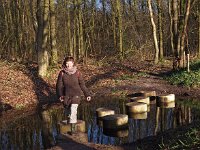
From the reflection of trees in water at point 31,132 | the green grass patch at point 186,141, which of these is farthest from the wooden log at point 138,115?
the green grass patch at point 186,141

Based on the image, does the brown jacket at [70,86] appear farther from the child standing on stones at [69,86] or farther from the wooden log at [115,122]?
the wooden log at [115,122]

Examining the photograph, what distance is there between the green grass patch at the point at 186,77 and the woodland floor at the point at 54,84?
1.63 ft

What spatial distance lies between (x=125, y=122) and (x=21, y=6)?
24203mm

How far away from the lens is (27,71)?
24.3 metres

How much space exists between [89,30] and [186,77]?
57.3 feet

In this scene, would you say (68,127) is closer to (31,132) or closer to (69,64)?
(31,132)

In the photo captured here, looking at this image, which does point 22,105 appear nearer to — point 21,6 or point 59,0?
point 21,6

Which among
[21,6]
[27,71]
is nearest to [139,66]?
[27,71]

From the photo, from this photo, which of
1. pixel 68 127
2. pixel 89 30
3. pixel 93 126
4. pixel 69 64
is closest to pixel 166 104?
pixel 93 126

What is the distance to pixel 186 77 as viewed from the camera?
22.6 meters

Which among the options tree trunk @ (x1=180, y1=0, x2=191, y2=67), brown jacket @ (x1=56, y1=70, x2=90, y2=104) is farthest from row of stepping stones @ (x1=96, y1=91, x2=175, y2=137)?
tree trunk @ (x1=180, y1=0, x2=191, y2=67)

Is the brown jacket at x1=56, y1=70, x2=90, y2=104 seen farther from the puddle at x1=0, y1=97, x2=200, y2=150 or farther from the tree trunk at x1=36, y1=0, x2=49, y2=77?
the tree trunk at x1=36, y1=0, x2=49, y2=77

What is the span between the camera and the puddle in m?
11.3

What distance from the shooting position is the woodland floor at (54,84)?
59.5 feet
